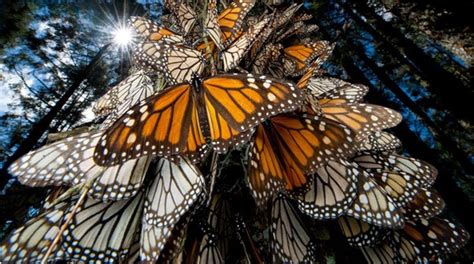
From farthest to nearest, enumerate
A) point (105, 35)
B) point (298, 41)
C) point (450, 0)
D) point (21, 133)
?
point (450, 0) → point (105, 35) → point (298, 41) → point (21, 133)

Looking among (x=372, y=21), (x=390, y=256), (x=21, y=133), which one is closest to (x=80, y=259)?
(x=390, y=256)

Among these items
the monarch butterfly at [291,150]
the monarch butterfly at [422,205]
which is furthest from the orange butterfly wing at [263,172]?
the monarch butterfly at [422,205]

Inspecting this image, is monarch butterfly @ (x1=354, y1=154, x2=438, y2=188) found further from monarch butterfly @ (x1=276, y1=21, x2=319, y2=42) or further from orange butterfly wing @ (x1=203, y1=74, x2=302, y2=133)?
monarch butterfly @ (x1=276, y1=21, x2=319, y2=42)

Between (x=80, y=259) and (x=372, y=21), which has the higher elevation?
(x=372, y=21)

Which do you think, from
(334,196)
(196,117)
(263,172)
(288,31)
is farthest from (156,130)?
(288,31)

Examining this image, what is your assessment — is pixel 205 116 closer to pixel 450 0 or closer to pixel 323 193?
pixel 323 193

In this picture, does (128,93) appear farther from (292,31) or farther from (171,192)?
(292,31)

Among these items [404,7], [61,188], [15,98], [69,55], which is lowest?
[61,188]
